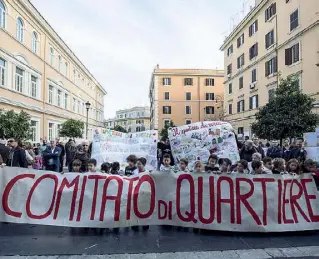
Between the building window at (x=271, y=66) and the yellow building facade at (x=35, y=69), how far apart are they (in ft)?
66.8

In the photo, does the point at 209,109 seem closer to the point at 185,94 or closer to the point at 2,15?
the point at 185,94

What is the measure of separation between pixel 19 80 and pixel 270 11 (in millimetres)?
22268

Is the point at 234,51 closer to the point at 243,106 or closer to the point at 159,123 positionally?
the point at 243,106

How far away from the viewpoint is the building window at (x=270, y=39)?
3050cm

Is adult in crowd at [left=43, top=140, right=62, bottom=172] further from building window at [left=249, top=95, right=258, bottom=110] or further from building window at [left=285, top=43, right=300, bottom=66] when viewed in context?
building window at [left=249, top=95, right=258, bottom=110]

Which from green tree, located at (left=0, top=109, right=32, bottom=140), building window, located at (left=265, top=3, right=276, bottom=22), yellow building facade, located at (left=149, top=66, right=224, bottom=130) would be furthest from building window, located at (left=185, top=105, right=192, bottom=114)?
green tree, located at (left=0, top=109, right=32, bottom=140)

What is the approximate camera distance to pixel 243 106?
3788cm

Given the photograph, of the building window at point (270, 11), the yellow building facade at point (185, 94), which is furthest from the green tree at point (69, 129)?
the yellow building facade at point (185, 94)

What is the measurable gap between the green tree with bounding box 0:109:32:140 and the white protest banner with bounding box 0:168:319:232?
11457 mm

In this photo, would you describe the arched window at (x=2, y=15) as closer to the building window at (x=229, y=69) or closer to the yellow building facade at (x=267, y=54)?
the yellow building facade at (x=267, y=54)

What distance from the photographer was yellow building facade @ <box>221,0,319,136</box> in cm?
2417

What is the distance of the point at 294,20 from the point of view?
2656cm

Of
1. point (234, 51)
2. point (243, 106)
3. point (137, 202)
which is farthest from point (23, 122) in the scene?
point (234, 51)

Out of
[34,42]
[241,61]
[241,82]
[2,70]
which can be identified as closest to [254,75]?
[241,82]
